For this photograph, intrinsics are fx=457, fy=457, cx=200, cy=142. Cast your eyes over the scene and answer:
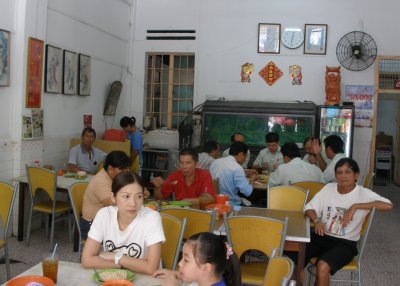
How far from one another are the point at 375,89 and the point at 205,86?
9.68 feet

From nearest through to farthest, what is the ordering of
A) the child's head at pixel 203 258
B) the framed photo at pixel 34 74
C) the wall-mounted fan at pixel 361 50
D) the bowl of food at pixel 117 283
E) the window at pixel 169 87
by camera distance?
the child's head at pixel 203 258
the bowl of food at pixel 117 283
the framed photo at pixel 34 74
the wall-mounted fan at pixel 361 50
the window at pixel 169 87

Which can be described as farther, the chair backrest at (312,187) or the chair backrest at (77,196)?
the chair backrest at (312,187)

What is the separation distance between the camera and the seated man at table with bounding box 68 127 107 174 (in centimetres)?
570

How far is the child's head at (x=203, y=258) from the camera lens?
1799 mm

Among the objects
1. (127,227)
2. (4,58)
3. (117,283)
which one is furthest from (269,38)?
(117,283)

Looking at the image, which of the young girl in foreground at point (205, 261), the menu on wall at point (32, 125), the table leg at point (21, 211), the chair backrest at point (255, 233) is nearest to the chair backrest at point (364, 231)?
the chair backrest at point (255, 233)

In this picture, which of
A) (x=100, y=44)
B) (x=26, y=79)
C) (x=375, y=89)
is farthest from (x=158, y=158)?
(x=375, y=89)

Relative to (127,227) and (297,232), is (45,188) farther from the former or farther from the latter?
(297,232)

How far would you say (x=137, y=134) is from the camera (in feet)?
23.8

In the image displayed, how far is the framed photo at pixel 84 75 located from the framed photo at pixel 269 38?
A: 3088 millimetres

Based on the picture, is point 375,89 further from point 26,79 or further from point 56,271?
point 56,271

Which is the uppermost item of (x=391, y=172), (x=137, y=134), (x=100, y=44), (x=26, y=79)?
(x=100, y=44)

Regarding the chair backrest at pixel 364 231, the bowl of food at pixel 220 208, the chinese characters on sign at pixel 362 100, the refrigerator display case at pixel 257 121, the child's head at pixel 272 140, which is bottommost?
the chair backrest at pixel 364 231

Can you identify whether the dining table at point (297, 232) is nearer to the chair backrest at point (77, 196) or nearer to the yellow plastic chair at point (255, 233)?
the yellow plastic chair at point (255, 233)
